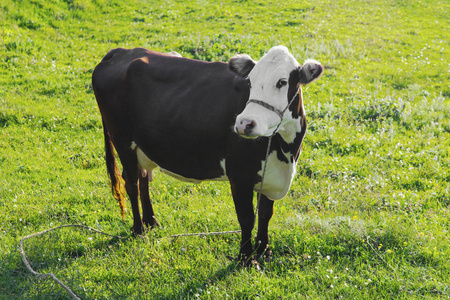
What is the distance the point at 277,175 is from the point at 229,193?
2.56 m

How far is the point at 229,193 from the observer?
26.7 ft

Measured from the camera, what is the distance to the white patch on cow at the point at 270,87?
478cm

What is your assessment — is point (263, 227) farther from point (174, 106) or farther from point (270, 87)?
point (270, 87)

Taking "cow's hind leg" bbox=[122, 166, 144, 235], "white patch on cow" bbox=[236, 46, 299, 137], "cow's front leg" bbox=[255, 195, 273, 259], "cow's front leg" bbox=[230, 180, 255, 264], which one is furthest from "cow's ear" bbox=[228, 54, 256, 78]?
→ "cow's hind leg" bbox=[122, 166, 144, 235]

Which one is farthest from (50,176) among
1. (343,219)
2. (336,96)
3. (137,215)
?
(336,96)

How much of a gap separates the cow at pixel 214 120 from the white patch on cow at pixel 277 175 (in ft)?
0.04

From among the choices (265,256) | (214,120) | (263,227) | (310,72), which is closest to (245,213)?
(263,227)

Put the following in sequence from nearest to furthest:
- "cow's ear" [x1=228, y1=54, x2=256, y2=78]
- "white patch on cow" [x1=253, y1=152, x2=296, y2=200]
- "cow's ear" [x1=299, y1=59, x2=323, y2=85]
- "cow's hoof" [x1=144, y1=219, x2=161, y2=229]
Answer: "cow's ear" [x1=299, y1=59, x2=323, y2=85] → "cow's ear" [x1=228, y1=54, x2=256, y2=78] → "white patch on cow" [x1=253, y1=152, x2=296, y2=200] → "cow's hoof" [x1=144, y1=219, x2=161, y2=229]

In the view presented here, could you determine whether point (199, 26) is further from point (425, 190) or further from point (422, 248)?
point (422, 248)

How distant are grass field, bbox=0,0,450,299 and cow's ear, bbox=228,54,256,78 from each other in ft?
8.21

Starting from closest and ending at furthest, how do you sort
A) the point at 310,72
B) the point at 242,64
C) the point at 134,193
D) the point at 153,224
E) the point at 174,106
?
1. the point at 310,72
2. the point at 242,64
3. the point at 174,106
4. the point at 134,193
5. the point at 153,224

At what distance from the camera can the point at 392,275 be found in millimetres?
5633

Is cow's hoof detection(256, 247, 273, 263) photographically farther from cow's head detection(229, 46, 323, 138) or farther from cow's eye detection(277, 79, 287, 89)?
cow's eye detection(277, 79, 287, 89)

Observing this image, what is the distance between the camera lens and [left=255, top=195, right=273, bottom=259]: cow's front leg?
6.19m
